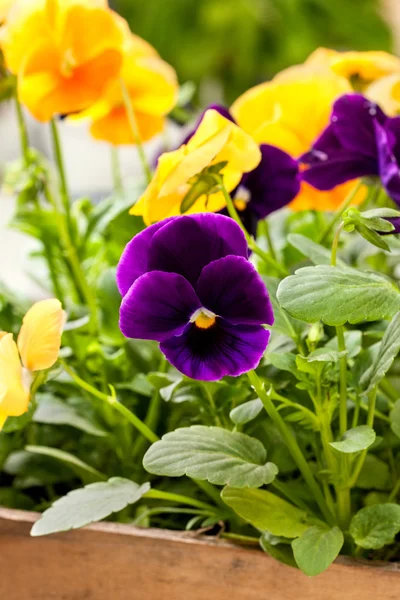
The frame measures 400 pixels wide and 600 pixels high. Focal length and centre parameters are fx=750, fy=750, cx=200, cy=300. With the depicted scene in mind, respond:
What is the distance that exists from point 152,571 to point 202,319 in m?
0.17

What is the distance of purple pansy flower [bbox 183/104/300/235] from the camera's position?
1.72 ft

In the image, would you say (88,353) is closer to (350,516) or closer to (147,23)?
(350,516)

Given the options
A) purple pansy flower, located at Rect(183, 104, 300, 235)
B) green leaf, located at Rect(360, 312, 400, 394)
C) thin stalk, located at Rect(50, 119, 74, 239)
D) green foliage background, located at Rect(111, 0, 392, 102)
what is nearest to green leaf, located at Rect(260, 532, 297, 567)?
green leaf, located at Rect(360, 312, 400, 394)

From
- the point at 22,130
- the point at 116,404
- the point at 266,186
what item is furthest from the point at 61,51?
the point at 116,404

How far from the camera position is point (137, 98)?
63cm

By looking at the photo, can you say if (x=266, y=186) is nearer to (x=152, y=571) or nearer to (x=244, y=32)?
(x=152, y=571)

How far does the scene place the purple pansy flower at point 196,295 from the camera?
0.35 m

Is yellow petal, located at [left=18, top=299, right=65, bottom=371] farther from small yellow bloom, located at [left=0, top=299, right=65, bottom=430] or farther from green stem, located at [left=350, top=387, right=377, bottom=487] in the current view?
green stem, located at [left=350, top=387, right=377, bottom=487]

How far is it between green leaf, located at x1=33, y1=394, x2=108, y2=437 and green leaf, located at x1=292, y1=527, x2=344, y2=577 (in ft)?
0.60

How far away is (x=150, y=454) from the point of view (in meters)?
0.39

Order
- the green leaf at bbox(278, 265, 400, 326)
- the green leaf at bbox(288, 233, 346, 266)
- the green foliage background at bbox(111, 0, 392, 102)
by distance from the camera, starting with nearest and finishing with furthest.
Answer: the green leaf at bbox(278, 265, 400, 326), the green leaf at bbox(288, 233, 346, 266), the green foliage background at bbox(111, 0, 392, 102)

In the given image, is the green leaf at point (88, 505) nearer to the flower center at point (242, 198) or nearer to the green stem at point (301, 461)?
the green stem at point (301, 461)

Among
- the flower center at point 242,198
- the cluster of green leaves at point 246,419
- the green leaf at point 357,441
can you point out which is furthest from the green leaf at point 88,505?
the flower center at point 242,198

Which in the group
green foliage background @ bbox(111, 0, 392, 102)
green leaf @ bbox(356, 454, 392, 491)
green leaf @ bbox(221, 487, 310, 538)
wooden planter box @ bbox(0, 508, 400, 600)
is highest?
green leaf @ bbox(221, 487, 310, 538)
